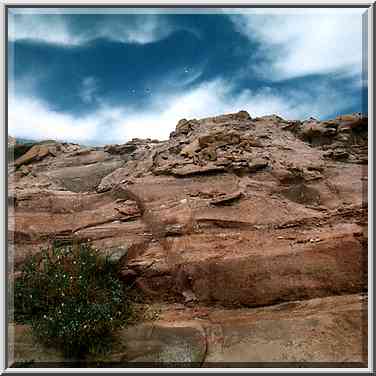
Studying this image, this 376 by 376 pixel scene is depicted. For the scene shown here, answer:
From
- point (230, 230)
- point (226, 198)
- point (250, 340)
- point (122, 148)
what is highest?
point (122, 148)

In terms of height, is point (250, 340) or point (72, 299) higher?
point (72, 299)

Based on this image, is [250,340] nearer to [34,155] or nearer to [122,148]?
[122,148]

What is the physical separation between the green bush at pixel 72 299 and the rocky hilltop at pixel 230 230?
36 cm

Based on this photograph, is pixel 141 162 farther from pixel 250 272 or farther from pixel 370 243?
pixel 370 243

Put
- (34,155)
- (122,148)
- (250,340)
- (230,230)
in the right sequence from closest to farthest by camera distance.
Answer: (250,340), (230,230), (34,155), (122,148)

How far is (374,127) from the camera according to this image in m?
6.92

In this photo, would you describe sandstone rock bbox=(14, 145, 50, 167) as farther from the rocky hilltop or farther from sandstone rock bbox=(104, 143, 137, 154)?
sandstone rock bbox=(104, 143, 137, 154)

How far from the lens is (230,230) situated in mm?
8680

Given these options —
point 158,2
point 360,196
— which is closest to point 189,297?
point 360,196

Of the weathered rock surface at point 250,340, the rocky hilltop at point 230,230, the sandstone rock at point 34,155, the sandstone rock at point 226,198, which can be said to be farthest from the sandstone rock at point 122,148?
the weathered rock surface at point 250,340

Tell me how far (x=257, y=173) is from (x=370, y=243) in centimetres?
359

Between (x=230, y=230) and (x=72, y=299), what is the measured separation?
10.2 feet

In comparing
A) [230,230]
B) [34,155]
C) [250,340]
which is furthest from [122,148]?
[250,340]

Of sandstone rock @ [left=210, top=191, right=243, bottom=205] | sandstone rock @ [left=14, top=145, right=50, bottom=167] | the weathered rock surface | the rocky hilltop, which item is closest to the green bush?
the weathered rock surface
